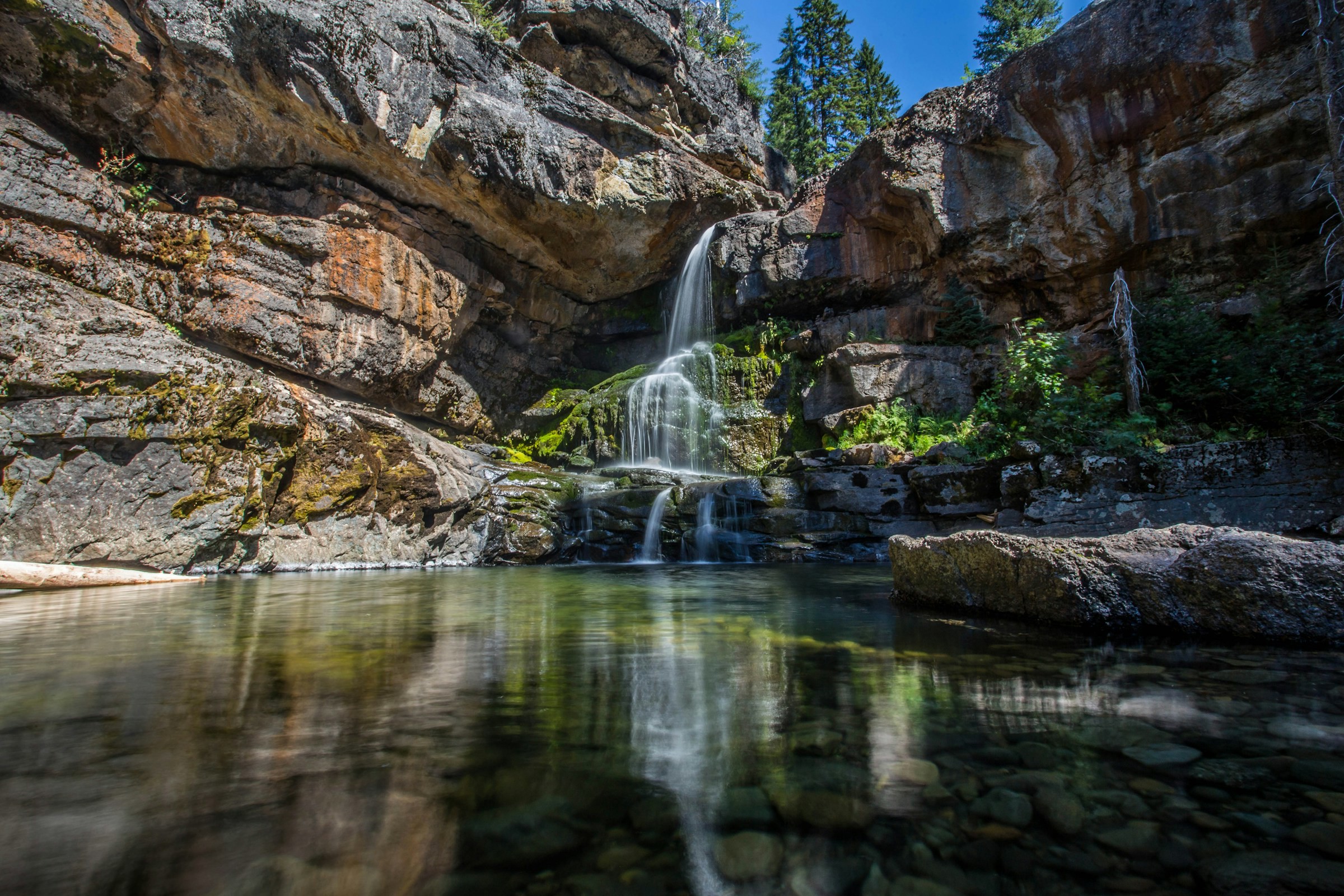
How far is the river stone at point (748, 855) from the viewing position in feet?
4.42

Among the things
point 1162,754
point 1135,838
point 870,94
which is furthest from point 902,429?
point 870,94

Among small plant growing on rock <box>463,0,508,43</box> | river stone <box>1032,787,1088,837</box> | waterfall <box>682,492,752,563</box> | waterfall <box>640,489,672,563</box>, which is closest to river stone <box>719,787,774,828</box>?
river stone <box>1032,787,1088,837</box>

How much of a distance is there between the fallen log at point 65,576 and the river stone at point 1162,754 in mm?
9795

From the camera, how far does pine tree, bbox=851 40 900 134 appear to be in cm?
2664

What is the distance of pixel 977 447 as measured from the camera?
10.1 m

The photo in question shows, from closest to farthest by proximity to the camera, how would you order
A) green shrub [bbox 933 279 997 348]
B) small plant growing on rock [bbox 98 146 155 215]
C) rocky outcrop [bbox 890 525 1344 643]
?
1. rocky outcrop [bbox 890 525 1344 643]
2. small plant growing on rock [bbox 98 146 155 215]
3. green shrub [bbox 933 279 997 348]

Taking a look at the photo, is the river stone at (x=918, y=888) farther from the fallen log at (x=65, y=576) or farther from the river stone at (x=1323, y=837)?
the fallen log at (x=65, y=576)

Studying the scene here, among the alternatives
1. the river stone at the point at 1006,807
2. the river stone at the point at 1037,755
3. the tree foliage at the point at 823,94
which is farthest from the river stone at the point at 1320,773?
the tree foliage at the point at 823,94

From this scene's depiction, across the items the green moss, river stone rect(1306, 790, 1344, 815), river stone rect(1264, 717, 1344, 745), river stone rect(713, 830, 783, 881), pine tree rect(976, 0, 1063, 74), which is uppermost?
pine tree rect(976, 0, 1063, 74)

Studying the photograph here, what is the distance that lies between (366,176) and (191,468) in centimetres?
791

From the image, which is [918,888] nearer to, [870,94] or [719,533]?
[719,533]

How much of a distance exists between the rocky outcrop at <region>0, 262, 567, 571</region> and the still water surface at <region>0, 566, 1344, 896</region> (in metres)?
5.71

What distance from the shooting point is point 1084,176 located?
12.1 metres

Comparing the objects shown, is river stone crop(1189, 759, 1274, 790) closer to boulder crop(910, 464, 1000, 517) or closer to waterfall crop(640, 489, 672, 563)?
boulder crop(910, 464, 1000, 517)
